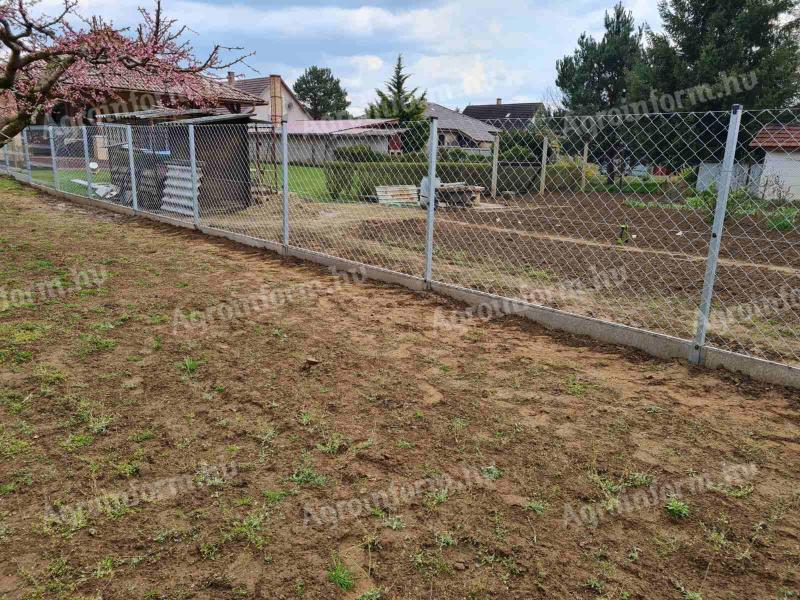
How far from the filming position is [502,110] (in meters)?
49.6

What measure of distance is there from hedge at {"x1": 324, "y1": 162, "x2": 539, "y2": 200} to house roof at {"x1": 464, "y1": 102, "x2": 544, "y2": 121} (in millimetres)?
28600

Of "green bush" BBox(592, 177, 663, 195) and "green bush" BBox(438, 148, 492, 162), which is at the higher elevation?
"green bush" BBox(438, 148, 492, 162)

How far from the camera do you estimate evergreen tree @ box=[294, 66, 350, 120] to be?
2360 inches

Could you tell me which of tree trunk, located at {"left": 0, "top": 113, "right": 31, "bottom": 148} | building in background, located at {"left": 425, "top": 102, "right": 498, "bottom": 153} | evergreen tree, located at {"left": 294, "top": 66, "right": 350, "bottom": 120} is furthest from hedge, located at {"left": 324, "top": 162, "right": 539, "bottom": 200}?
evergreen tree, located at {"left": 294, "top": 66, "right": 350, "bottom": 120}

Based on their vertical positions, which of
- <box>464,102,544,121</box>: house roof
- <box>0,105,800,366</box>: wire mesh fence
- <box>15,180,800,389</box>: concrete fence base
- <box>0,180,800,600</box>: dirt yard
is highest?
<box>464,102,544,121</box>: house roof

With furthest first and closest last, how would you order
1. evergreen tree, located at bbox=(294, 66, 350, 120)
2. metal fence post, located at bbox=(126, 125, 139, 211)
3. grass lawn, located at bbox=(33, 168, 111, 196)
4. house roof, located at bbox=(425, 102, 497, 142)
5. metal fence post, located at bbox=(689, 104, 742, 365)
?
evergreen tree, located at bbox=(294, 66, 350, 120) → house roof, located at bbox=(425, 102, 497, 142) → grass lawn, located at bbox=(33, 168, 111, 196) → metal fence post, located at bbox=(126, 125, 139, 211) → metal fence post, located at bbox=(689, 104, 742, 365)

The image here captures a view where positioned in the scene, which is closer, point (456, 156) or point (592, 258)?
point (592, 258)

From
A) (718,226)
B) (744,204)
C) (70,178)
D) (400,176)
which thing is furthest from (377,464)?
(400,176)

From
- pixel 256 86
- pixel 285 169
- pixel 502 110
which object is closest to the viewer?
pixel 285 169

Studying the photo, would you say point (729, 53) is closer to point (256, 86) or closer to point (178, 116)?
point (178, 116)

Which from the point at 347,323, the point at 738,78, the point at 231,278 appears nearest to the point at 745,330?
the point at 347,323

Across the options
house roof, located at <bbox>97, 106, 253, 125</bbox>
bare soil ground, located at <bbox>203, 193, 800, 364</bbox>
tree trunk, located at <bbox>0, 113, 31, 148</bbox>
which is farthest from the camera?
house roof, located at <bbox>97, 106, 253, 125</bbox>

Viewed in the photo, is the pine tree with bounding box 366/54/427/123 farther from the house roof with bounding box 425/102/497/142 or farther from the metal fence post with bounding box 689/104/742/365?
the metal fence post with bounding box 689/104/742/365

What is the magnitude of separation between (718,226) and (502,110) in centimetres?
4936
